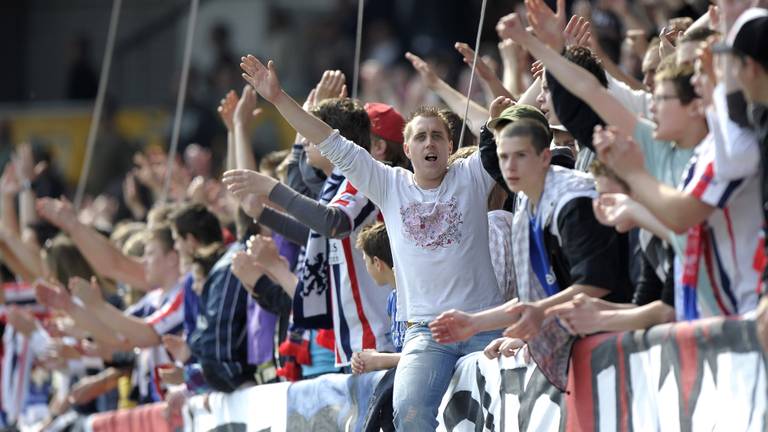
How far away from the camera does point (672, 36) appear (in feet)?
22.3

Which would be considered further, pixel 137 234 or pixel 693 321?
pixel 137 234

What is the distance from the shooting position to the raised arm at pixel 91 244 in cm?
991

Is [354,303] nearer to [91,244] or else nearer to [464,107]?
[464,107]

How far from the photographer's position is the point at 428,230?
20.4 feet

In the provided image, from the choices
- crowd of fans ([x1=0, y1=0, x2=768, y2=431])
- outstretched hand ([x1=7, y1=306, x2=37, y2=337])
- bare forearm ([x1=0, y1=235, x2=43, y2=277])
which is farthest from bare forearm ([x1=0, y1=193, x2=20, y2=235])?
crowd of fans ([x1=0, y1=0, x2=768, y2=431])

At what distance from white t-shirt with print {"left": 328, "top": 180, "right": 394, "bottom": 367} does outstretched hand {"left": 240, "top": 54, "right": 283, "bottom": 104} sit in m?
0.89

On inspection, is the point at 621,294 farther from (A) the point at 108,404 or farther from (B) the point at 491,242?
(A) the point at 108,404

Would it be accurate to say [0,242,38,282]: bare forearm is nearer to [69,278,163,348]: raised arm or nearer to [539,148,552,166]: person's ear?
[69,278,163,348]: raised arm

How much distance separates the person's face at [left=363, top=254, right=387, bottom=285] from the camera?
22.3 feet

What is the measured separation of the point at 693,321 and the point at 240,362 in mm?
4038

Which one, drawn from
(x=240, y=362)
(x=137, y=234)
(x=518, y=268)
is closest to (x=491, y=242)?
(x=518, y=268)

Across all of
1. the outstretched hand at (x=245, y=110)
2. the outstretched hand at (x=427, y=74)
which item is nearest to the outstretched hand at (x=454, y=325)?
the outstretched hand at (x=427, y=74)

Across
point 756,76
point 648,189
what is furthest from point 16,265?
point 756,76

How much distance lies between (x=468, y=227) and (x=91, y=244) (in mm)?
4203
